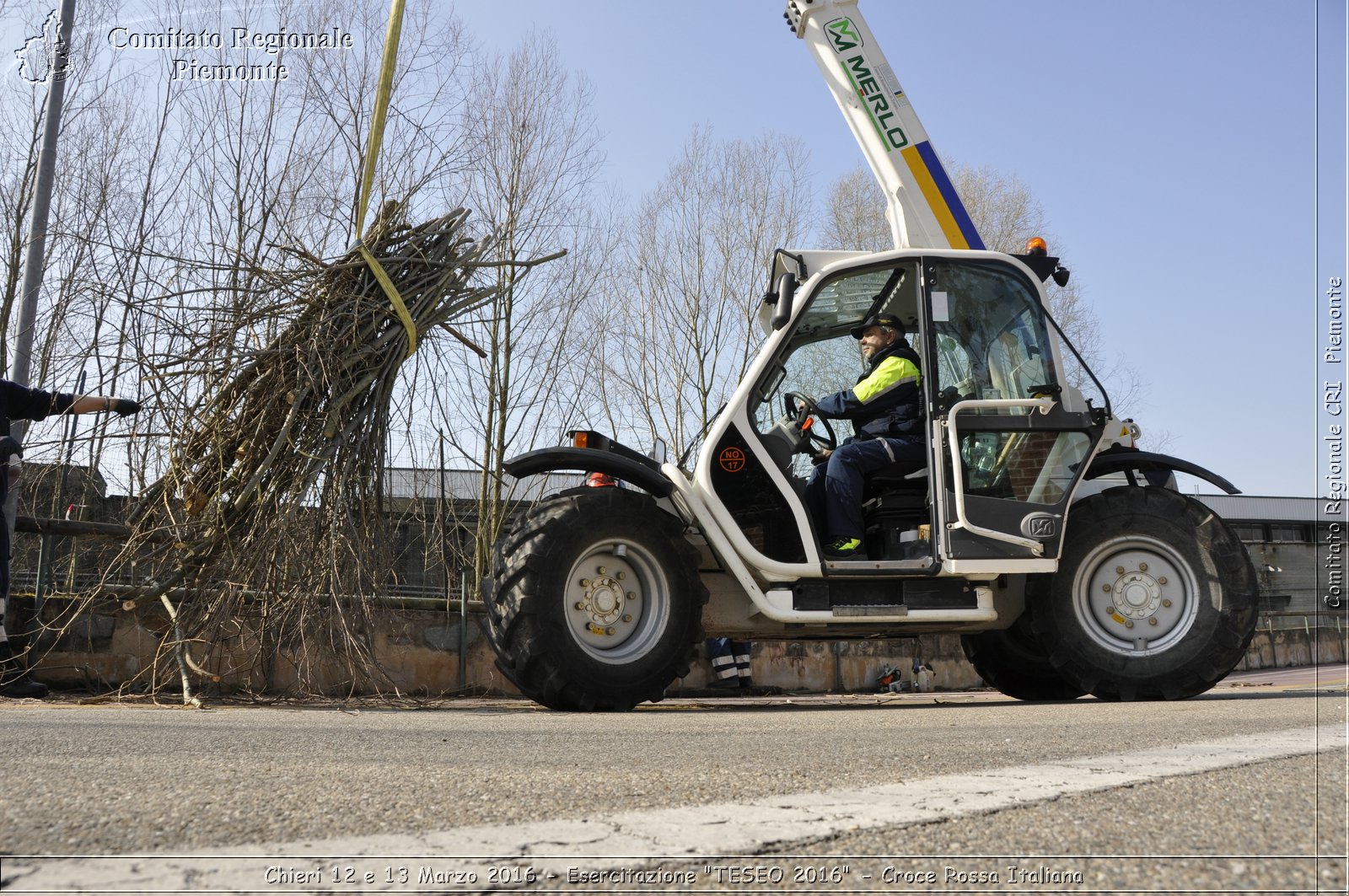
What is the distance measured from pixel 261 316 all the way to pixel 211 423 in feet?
2.15

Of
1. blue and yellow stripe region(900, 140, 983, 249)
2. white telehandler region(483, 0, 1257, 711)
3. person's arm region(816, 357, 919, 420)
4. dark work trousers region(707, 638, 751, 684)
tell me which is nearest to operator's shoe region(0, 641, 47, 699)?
white telehandler region(483, 0, 1257, 711)

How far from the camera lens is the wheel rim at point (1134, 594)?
545 cm

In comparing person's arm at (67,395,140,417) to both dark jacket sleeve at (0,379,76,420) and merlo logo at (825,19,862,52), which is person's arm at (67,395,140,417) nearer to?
dark jacket sleeve at (0,379,76,420)

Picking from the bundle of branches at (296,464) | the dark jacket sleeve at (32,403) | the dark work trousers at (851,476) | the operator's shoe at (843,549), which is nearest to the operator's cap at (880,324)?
the dark work trousers at (851,476)

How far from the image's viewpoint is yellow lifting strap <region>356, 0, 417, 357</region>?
5.21 metres

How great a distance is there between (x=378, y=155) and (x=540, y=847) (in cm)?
478

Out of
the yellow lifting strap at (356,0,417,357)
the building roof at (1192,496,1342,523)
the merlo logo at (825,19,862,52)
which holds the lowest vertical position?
the building roof at (1192,496,1342,523)

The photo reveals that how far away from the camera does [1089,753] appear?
262 cm

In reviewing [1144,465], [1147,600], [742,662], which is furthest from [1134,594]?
[742,662]

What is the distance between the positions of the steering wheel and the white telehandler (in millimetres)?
19

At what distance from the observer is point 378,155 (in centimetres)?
555

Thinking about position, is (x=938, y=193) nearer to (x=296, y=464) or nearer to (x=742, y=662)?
(x=296, y=464)

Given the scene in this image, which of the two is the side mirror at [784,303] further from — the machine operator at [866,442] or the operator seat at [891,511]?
the operator seat at [891,511]

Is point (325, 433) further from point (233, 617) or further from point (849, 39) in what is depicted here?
point (849, 39)
